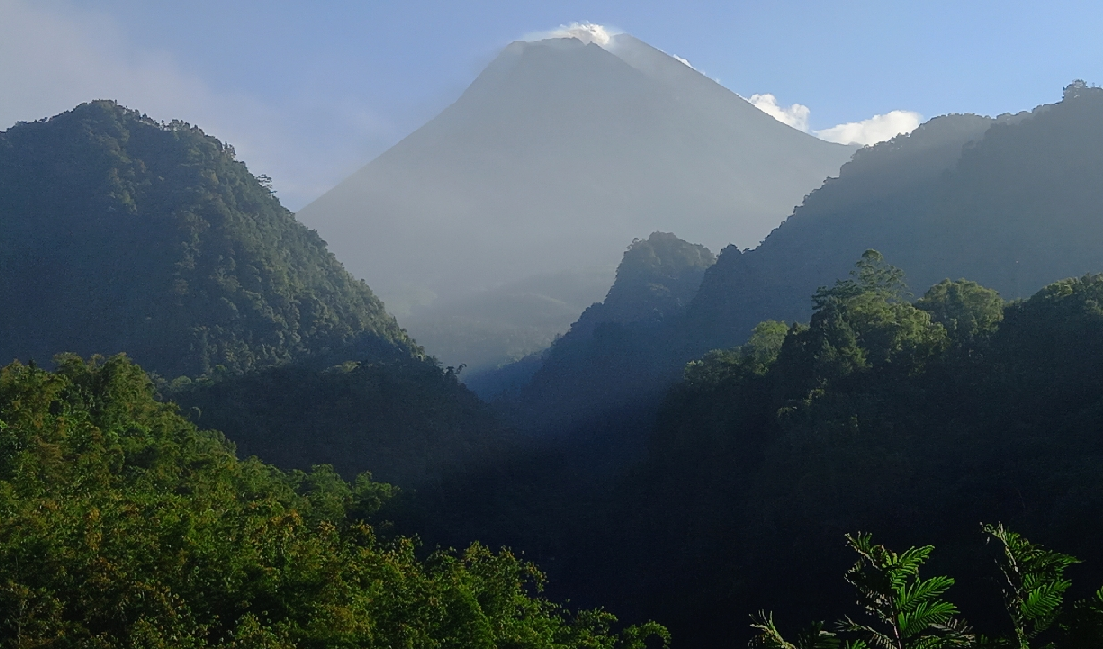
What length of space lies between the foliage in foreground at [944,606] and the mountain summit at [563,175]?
392 ft

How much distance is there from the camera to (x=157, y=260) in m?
55.7

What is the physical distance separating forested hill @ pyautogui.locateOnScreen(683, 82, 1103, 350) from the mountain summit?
203ft

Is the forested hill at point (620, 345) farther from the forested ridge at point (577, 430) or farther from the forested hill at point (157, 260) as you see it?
the forested hill at point (157, 260)

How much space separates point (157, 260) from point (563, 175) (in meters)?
101

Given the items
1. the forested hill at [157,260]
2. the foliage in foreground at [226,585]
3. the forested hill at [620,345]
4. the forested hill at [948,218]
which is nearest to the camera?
the foliage in foreground at [226,585]

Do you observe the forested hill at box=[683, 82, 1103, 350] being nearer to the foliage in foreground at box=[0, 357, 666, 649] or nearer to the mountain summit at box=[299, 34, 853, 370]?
the foliage in foreground at box=[0, 357, 666, 649]

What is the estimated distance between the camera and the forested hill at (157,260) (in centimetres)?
5203

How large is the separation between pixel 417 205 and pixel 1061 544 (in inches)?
5365

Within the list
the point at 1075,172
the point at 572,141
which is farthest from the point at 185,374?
the point at 572,141

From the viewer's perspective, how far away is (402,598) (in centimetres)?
988

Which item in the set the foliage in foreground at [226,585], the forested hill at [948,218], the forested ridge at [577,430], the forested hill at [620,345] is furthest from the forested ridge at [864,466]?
the forested hill at [620,345]

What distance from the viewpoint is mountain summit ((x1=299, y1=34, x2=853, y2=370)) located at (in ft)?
447

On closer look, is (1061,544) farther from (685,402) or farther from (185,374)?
(185,374)

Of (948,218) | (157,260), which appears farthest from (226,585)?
(157,260)
